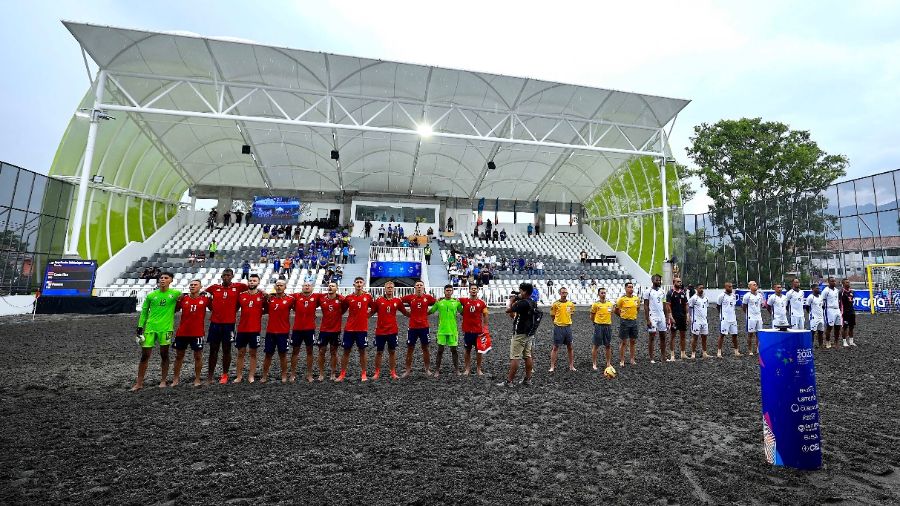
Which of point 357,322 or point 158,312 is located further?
point 357,322

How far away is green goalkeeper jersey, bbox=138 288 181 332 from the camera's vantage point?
6102 mm

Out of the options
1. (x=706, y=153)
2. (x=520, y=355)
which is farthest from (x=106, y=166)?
(x=706, y=153)

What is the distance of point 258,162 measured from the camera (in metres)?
28.5

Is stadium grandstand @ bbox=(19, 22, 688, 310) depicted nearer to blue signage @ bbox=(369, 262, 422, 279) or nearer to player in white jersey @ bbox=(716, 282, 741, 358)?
blue signage @ bbox=(369, 262, 422, 279)

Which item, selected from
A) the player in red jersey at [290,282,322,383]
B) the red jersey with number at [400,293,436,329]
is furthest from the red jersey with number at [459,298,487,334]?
the player in red jersey at [290,282,322,383]

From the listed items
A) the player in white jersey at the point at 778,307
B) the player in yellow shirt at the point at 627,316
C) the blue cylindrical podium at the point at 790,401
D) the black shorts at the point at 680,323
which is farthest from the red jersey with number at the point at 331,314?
the player in white jersey at the point at 778,307

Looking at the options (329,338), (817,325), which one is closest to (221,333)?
(329,338)

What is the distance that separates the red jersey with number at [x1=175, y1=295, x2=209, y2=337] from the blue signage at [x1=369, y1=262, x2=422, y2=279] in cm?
1747

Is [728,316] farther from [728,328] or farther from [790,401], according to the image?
[790,401]

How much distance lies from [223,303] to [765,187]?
33.5 metres

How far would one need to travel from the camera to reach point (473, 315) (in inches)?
284

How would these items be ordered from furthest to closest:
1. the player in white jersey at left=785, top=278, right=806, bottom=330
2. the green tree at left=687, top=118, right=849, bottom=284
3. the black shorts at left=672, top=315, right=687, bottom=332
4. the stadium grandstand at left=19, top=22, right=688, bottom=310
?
the green tree at left=687, top=118, right=849, bottom=284
the stadium grandstand at left=19, top=22, right=688, bottom=310
the player in white jersey at left=785, top=278, right=806, bottom=330
the black shorts at left=672, top=315, right=687, bottom=332

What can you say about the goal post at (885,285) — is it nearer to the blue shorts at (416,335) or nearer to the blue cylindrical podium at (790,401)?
the blue cylindrical podium at (790,401)

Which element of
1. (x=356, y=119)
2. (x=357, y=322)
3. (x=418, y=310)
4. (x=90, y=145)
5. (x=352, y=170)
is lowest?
(x=357, y=322)
